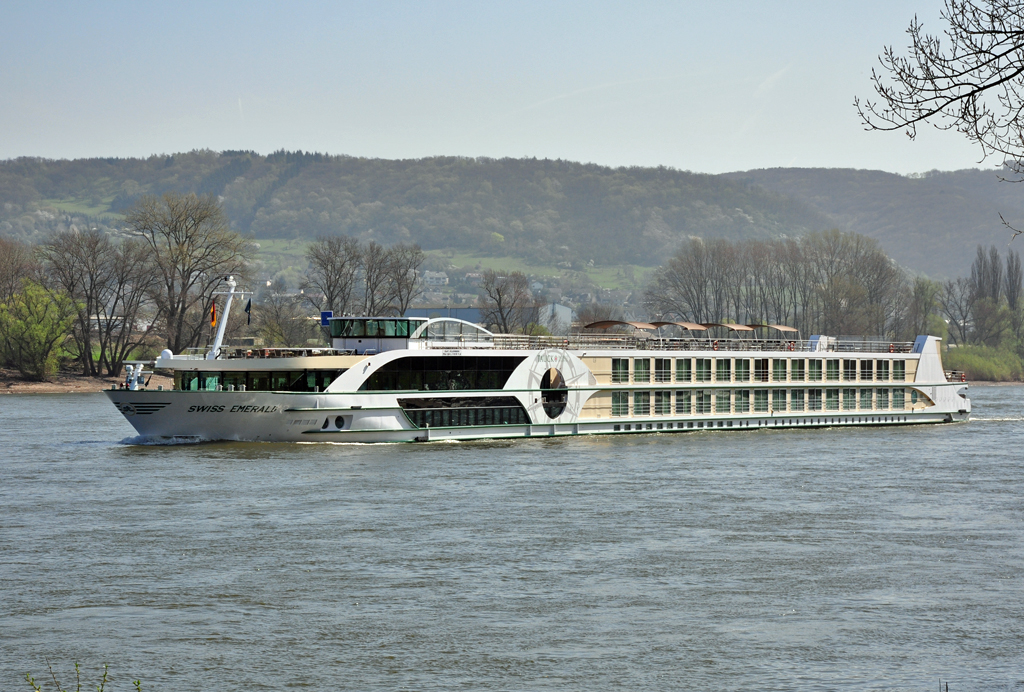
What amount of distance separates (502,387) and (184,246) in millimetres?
56320

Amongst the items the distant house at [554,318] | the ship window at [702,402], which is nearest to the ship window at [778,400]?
the ship window at [702,402]

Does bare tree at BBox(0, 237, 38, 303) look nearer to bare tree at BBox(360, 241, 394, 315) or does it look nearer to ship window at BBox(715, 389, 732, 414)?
bare tree at BBox(360, 241, 394, 315)

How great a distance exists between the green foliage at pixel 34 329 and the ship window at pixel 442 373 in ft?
187

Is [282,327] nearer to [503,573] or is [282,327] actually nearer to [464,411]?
[464,411]

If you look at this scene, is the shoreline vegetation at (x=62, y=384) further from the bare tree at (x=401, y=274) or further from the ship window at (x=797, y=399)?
the ship window at (x=797, y=399)

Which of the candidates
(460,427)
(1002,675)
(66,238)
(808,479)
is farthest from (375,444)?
(66,238)

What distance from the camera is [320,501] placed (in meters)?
31.1

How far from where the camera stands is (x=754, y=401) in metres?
56.6

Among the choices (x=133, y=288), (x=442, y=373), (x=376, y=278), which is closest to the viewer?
(x=442, y=373)

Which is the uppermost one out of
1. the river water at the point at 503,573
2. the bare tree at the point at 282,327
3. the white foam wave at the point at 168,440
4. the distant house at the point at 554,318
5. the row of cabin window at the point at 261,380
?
the distant house at the point at 554,318

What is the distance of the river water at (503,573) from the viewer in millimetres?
17000

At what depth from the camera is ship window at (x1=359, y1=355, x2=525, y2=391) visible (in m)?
44.4

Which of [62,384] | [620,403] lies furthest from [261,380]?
[62,384]

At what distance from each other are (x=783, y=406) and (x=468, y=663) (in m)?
43.4
